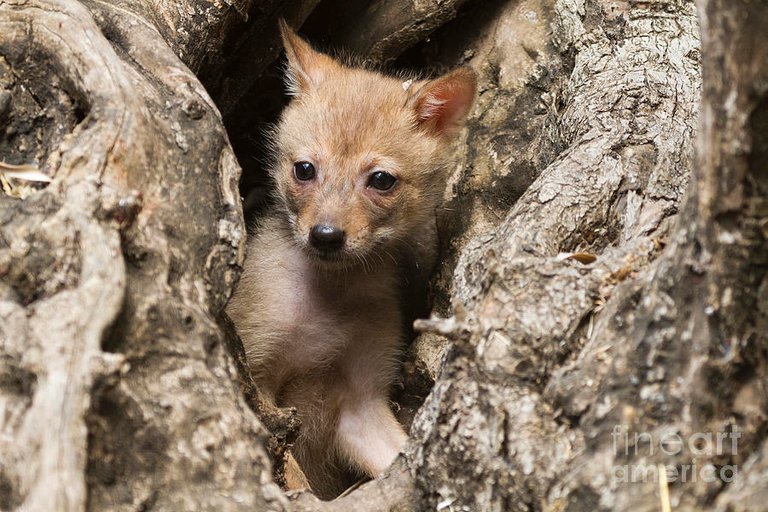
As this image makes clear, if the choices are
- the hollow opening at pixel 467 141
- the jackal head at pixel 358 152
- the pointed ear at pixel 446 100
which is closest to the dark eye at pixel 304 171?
the jackal head at pixel 358 152

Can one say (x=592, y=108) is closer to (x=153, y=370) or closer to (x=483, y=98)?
(x=483, y=98)

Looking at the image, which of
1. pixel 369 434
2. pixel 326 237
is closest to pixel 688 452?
pixel 326 237

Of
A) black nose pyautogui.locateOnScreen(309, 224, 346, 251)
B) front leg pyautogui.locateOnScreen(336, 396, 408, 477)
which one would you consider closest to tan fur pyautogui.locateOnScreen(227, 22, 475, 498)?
front leg pyautogui.locateOnScreen(336, 396, 408, 477)

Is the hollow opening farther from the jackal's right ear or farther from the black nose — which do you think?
the black nose

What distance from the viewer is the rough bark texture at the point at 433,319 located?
72.6 inches

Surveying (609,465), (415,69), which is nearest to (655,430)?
(609,465)

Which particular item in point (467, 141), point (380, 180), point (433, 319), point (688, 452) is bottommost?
point (380, 180)

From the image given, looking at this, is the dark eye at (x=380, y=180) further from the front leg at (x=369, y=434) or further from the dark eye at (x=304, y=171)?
the front leg at (x=369, y=434)

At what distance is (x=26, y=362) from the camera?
1.91 meters

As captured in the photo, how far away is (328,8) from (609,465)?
3.53m

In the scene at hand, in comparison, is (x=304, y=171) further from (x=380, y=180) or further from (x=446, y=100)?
(x=446, y=100)

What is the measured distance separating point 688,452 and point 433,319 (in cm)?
72

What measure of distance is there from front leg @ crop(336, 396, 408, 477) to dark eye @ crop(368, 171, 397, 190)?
1.03 m

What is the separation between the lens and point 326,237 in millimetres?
3625
